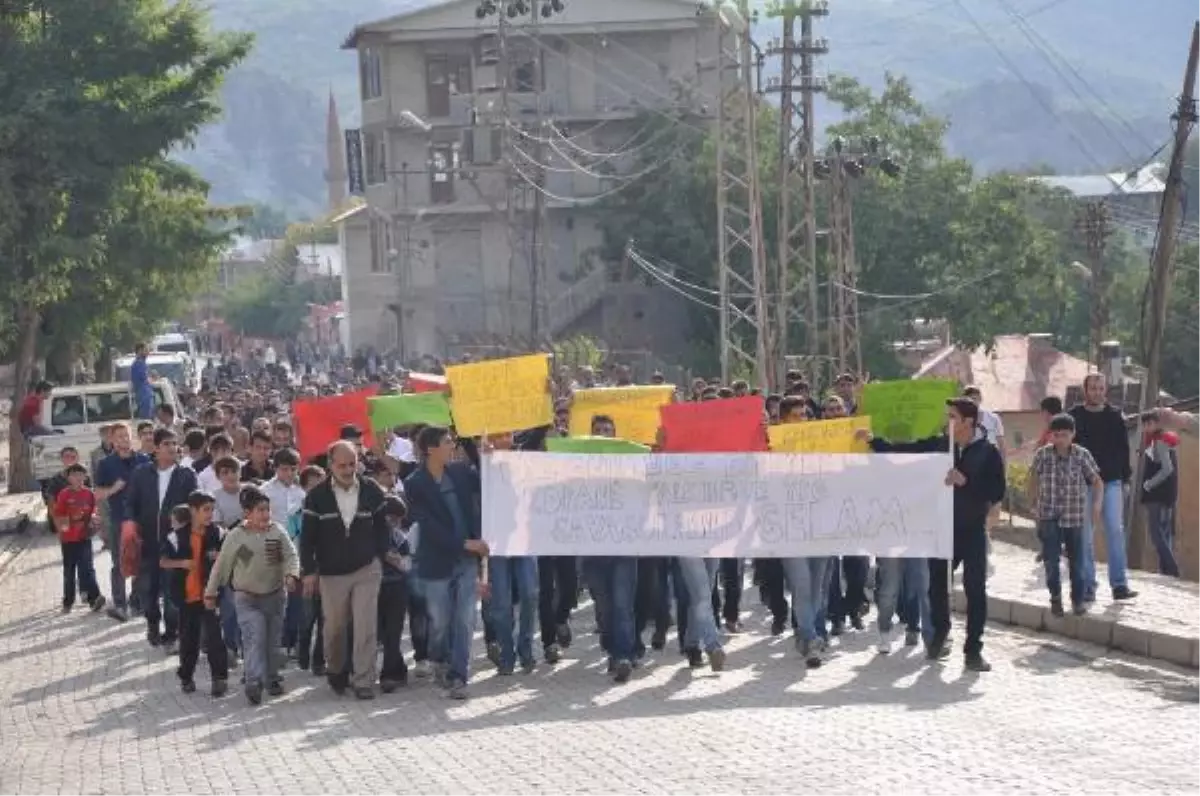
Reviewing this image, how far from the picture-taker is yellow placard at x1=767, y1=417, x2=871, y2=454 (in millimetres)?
15688

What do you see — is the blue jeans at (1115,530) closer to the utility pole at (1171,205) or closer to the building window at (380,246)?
the utility pole at (1171,205)

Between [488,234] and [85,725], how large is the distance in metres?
59.5

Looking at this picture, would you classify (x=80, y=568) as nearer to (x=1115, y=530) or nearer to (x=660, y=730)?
(x=1115, y=530)

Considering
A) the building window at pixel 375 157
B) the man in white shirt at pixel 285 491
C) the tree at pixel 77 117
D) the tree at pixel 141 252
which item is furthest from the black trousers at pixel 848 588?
the building window at pixel 375 157

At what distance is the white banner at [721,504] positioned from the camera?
1523 cm

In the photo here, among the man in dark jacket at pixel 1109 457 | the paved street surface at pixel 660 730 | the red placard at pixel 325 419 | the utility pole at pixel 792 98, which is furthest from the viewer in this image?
the utility pole at pixel 792 98

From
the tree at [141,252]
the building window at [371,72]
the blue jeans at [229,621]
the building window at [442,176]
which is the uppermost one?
the building window at [371,72]

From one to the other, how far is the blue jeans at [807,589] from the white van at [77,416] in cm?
2143

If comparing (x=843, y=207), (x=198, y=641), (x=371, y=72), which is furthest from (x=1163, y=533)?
(x=371, y=72)

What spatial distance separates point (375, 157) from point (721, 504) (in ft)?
202

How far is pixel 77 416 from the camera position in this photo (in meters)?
36.3

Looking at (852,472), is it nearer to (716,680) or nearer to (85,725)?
(716,680)

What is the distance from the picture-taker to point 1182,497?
95.2ft

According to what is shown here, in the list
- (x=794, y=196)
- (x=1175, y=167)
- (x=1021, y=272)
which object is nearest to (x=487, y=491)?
(x=1175, y=167)
